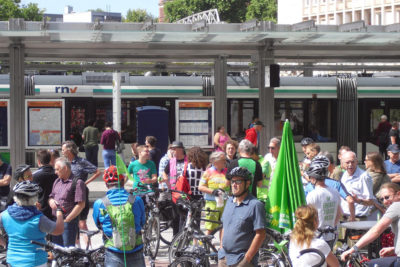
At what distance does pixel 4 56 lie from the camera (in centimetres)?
1908

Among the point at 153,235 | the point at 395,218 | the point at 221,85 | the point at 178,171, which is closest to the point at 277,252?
the point at 395,218

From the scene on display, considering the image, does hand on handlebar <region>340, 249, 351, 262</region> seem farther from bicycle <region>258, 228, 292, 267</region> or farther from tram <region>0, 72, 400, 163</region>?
tram <region>0, 72, 400, 163</region>

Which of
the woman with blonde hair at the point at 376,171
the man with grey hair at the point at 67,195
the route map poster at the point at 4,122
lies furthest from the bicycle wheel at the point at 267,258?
the route map poster at the point at 4,122

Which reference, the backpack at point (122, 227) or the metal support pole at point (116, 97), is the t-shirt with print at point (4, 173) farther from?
the metal support pole at point (116, 97)

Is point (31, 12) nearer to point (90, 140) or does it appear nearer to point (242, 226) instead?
point (90, 140)

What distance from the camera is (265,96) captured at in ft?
56.7

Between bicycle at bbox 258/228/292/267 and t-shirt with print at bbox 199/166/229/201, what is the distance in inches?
47.5

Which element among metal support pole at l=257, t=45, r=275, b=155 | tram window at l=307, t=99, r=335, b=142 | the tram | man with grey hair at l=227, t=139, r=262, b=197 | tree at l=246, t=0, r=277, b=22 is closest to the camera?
man with grey hair at l=227, t=139, r=262, b=197

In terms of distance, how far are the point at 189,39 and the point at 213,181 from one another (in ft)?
22.5

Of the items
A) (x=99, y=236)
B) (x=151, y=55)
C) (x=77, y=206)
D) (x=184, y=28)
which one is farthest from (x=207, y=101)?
(x=77, y=206)

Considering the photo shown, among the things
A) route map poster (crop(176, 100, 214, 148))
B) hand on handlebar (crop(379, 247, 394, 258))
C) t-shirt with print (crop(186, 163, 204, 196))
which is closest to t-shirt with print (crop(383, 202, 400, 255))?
hand on handlebar (crop(379, 247, 394, 258))

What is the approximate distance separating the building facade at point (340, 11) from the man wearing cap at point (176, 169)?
162ft

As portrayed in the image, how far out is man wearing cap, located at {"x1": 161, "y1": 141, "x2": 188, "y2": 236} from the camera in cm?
1120

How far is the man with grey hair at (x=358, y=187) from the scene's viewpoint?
9.14 m
